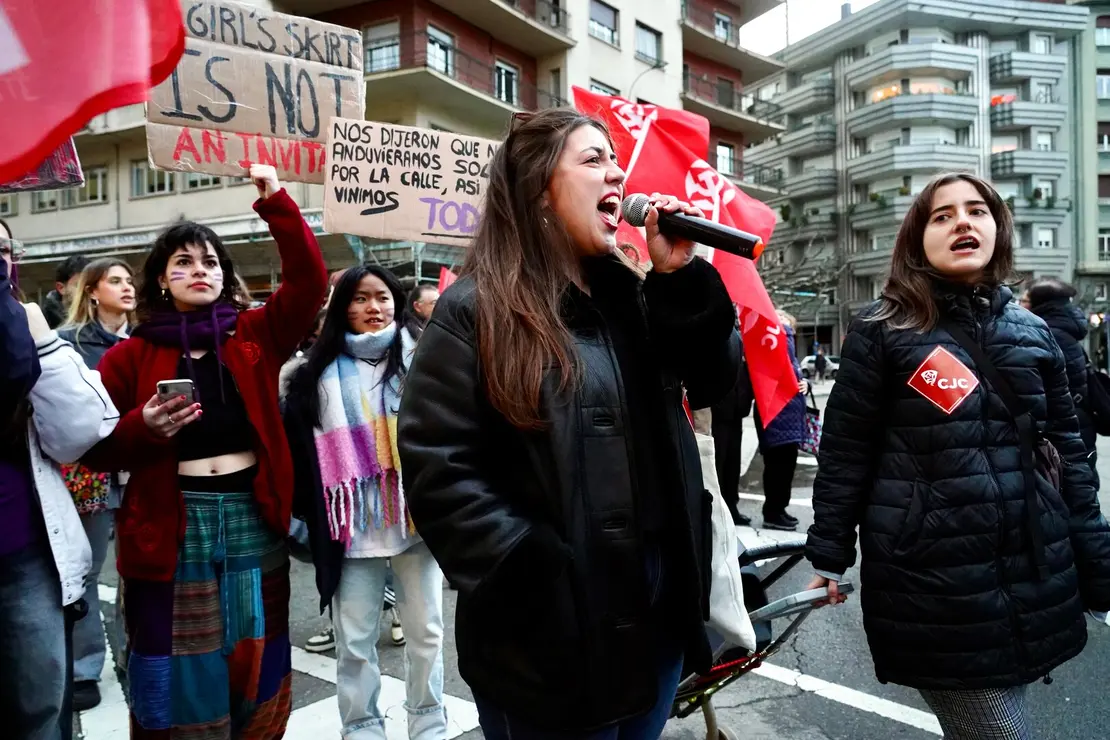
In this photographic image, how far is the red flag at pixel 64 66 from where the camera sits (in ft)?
4.23

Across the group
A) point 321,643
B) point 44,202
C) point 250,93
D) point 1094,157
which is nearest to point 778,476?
point 321,643

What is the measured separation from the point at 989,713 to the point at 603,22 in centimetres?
2721

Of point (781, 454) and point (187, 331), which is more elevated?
point (187, 331)

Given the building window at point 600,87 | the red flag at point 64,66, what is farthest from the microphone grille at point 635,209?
the building window at point 600,87

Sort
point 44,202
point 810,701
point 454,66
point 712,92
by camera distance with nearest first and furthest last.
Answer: point 810,701, point 454,66, point 44,202, point 712,92

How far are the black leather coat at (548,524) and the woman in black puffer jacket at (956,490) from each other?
0.88 metres

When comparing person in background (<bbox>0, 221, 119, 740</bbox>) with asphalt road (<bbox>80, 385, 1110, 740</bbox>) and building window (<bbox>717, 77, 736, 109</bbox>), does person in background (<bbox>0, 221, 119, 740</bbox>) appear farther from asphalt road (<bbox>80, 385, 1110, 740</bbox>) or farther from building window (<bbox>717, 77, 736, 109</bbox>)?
building window (<bbox>717, 77, 736, 109</bbox>)

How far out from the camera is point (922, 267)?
237 cm

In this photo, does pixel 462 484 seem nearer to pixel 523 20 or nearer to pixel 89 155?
pixel 523 20

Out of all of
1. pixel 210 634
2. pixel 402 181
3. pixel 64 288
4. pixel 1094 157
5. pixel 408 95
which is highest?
pixel 1094 157

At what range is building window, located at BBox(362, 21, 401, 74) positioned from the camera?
20453mm

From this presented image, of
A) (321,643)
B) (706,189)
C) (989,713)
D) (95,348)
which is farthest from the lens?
(706,189)

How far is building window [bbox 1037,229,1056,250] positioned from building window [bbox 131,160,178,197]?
140 feet

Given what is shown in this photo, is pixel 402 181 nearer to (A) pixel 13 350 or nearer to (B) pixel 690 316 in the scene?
(A) pixel 13 350
